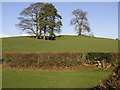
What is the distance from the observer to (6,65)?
609 inches

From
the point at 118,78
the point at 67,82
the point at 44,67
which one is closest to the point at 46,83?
the point at 67,82

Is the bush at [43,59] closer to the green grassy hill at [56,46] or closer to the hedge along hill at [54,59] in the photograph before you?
the hedge along hill at [54,59]

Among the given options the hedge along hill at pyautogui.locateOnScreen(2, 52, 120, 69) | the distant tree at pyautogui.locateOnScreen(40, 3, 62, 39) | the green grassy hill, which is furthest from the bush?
the distant tree at pyautogui.locateOnScreen(40, 3, 62, 39)

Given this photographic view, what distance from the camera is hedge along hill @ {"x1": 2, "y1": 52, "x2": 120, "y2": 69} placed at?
15094 millimetres

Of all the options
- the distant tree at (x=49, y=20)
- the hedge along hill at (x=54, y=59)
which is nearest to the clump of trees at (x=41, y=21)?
the distant tree at (x=49, y=20)

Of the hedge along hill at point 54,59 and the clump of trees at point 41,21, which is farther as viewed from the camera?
the clump of trees at point 41,21

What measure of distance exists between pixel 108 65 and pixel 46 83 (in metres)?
7.69

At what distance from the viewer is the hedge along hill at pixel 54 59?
1509cm

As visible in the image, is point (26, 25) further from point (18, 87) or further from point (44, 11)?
point (18, 87)

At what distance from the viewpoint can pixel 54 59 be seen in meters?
15.2

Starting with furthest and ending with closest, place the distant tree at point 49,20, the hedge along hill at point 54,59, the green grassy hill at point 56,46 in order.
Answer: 1. the distant tree at point 49,20
2. the green grassy hill at point 56,46
3. the hedge along hill at point 54,59

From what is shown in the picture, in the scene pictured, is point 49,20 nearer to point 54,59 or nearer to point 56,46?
point 56,46

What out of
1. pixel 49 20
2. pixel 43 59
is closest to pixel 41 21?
pixel 49 20

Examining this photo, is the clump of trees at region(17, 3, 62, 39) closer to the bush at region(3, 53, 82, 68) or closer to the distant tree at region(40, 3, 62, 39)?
the distant tree at region(40, 3, 62, 39)
